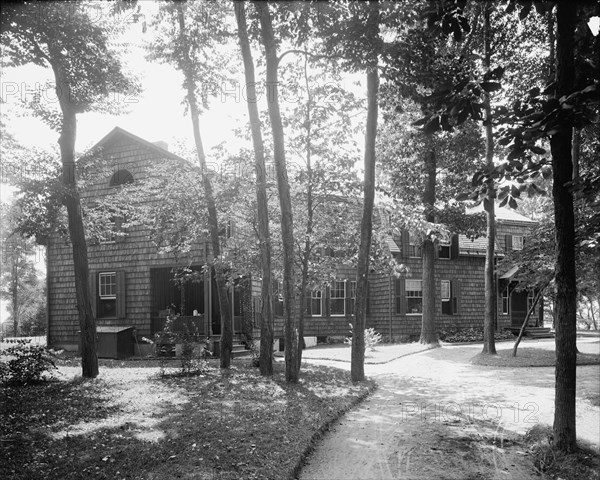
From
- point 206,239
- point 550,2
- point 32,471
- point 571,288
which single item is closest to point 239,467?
point 32,471

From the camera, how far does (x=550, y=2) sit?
13.3 feet

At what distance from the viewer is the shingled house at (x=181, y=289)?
67.7 feet

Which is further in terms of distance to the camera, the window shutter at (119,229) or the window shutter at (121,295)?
Answer: the window shutter at (119,229)

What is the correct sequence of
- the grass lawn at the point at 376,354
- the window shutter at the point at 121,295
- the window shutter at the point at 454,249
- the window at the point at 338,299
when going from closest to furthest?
the grass lawn at the point at 376,354, the window shutter at the point at 121,295, the window at the point at 338,299, the window shutter at the point at 454,249

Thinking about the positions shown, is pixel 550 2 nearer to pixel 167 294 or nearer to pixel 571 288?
pixel 571 288

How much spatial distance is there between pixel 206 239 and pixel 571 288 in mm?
11246

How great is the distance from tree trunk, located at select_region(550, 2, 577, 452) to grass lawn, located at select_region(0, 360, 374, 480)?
3.18 metres

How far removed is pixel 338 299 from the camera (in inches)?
1002

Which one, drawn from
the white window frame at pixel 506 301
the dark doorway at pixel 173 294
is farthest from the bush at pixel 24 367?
the white window frame at pixel 506 301

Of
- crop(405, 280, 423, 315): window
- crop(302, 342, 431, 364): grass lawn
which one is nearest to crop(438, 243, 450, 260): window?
crop(405, 280, 423, 315): window

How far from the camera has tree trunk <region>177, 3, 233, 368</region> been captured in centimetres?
1352

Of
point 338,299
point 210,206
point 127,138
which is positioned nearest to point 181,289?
point 210,206

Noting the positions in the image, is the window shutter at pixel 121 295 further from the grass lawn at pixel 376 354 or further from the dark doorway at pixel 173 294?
the grass lawn at pixel 376 354

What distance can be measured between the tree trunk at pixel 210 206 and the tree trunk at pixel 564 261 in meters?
9.13
